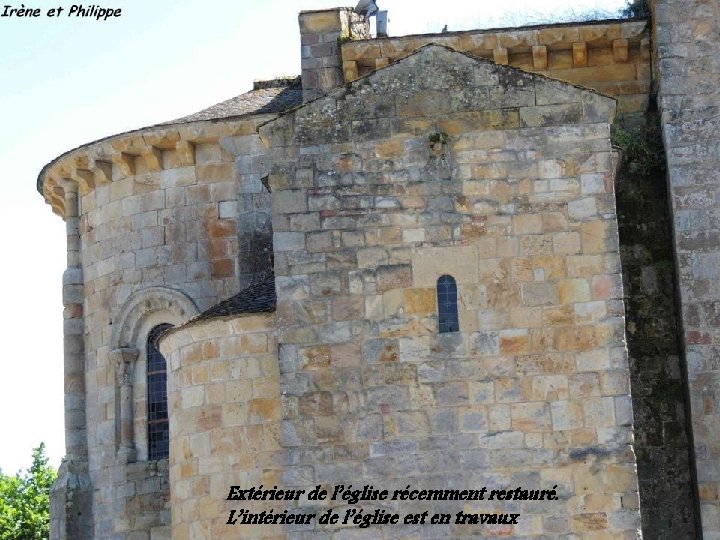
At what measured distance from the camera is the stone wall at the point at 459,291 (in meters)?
16.1

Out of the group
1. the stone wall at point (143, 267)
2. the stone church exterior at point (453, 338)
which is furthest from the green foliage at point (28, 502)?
the stone church exterior at point (453, 338)

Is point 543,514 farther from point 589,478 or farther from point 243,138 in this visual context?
point 243,138

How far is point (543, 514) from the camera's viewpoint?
627 inches

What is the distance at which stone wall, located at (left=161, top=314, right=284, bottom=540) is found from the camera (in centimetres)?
1716

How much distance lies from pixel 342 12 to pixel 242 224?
11.0 feet

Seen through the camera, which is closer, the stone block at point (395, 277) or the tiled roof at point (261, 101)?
the stone block at point (395, 277)

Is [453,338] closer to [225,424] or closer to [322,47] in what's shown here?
[225,424]

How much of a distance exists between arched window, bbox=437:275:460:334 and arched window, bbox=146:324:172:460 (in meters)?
6.61

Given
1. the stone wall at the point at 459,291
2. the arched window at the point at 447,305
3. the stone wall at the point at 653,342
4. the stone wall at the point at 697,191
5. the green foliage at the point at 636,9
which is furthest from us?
the green foliage at the point at 636,9

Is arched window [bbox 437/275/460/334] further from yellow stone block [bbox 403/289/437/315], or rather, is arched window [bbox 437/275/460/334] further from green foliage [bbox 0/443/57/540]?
green foliage [bbox 0/443/57/540]

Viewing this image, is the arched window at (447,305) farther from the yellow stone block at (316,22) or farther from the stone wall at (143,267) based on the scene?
the yellow stone block at (316,22)

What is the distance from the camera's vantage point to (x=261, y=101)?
22.9m

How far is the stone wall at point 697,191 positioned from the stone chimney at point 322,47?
4.52 metres

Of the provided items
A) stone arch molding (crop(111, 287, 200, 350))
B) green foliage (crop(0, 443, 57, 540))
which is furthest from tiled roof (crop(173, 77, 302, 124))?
green foliage (crop(0, 443, 57, 540))
